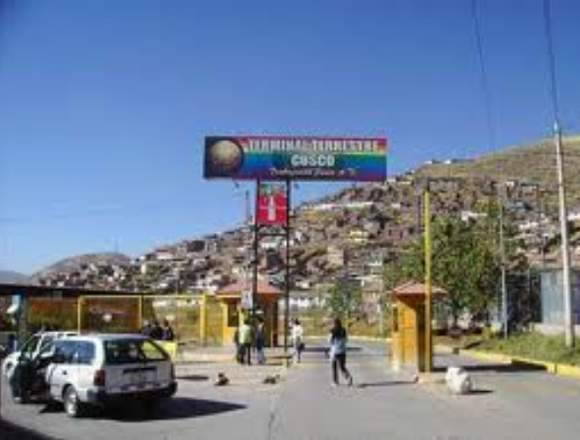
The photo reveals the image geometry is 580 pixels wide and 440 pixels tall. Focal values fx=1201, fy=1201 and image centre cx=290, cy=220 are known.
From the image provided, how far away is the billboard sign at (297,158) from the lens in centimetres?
5012

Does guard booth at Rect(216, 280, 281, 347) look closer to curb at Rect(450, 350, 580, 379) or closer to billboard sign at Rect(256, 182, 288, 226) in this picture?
billboard sign at Rect(256, 182, 288, 226)

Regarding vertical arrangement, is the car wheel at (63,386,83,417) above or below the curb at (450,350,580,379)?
below

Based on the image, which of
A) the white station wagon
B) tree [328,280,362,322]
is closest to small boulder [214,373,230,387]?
the white station wagon

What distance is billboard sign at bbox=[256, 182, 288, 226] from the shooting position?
49.2m

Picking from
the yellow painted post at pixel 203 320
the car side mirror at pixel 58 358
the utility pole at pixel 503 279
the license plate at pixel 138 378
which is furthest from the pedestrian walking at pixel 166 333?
the license plate at pixel 138 378

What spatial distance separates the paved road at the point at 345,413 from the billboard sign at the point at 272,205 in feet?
57.6

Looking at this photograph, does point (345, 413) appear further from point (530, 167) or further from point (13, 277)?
point (530, 167)

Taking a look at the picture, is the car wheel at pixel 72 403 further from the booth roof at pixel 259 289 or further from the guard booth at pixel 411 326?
the booth roof at pixel 259 289

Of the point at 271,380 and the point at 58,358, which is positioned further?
the point at 271,380

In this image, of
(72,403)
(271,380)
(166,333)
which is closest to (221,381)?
(271,380)

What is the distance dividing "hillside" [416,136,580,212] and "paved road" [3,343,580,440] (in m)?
97.2

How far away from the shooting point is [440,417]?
2139 cm

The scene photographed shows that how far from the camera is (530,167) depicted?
493ft

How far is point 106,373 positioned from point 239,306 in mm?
28618
